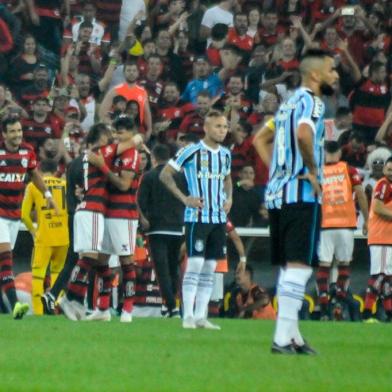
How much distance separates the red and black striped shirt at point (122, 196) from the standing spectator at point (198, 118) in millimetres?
6050

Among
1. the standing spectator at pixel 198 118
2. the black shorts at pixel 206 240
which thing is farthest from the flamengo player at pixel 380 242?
the standing spectator at pixel 198 118

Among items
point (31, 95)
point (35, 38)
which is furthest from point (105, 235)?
point (35, 38)

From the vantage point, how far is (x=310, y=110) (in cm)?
1208

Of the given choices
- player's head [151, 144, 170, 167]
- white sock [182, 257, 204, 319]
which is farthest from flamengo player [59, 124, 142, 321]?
player's head [151, 144, 170, 167]

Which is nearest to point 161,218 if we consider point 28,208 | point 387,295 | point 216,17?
point 28,208

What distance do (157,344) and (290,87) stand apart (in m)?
12.3

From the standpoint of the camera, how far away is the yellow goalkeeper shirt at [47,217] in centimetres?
2134

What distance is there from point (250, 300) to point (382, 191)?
2.71m

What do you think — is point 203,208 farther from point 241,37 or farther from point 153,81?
point 241,37

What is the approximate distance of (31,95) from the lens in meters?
25.0

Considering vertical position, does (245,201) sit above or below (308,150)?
below

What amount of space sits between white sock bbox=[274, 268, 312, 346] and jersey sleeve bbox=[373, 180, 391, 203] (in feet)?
26.8

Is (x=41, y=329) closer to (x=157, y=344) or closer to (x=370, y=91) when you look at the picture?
(x=157, y=344)

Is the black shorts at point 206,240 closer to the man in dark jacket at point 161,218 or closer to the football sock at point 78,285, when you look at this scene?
the football sock at point 78,285
